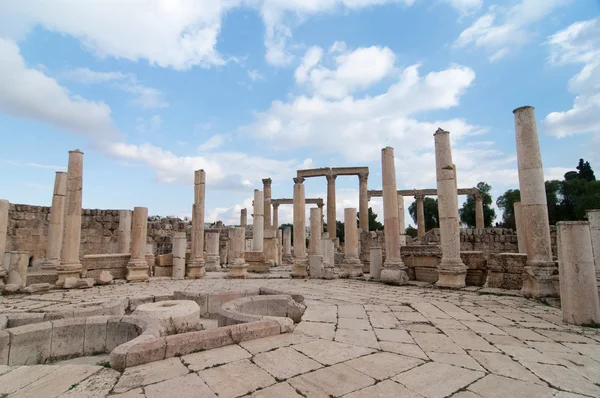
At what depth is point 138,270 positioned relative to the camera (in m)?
12.1

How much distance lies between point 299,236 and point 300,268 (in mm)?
1826

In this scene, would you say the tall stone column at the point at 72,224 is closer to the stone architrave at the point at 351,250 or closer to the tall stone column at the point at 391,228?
the stone architrave at the point at 351,250

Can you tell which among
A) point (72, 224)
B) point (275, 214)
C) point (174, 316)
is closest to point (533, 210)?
point (174, 316)

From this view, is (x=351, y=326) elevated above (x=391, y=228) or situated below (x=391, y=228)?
below

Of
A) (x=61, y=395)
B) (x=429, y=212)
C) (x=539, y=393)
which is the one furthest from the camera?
(x=429, y=212)

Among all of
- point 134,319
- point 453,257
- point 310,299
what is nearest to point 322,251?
point 453,257

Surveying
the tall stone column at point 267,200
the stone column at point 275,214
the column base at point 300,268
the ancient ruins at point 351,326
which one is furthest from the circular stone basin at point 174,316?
the stone column at point 275,214

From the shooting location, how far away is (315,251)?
13891 mm

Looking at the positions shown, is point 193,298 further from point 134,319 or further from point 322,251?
point 322,251

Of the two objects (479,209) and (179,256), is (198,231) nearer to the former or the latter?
(179,256)

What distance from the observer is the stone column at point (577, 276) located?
5195mm

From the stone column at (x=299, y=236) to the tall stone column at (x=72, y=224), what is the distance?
25.7 ft

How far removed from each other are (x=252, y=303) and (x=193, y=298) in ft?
5.67

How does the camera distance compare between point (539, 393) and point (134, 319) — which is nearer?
point (539, 393)
